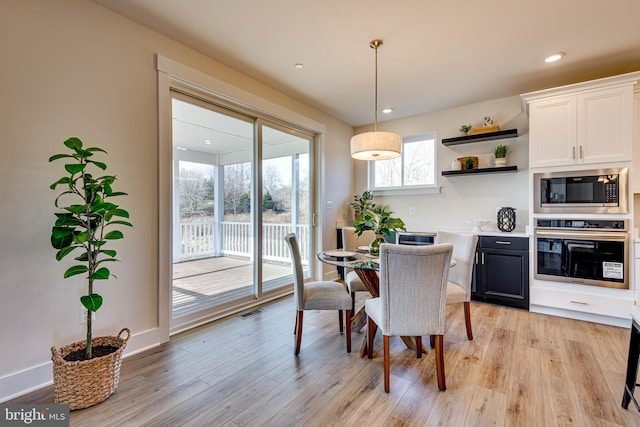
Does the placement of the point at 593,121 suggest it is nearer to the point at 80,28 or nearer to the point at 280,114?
the point at 280,114

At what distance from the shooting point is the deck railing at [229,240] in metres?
3.18

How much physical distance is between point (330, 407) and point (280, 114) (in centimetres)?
319

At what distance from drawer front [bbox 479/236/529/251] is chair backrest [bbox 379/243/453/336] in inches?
83.2

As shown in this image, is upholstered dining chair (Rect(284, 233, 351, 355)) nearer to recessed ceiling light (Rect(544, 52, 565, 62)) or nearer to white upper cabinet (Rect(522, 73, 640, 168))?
white upper cabinet (Rect(522, 73, 640, 168))

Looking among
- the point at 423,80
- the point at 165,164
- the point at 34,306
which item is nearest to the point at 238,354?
the point at 34,306

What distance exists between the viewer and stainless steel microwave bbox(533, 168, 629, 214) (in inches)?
115

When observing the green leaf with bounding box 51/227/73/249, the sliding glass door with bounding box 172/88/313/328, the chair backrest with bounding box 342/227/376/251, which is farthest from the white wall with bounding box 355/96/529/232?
the green leaf with bounding box 51/227/73/249

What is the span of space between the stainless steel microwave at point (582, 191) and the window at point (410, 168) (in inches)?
57.7

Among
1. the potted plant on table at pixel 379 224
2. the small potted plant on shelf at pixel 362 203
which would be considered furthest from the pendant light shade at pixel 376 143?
the small potted plant on shelf at pixel 362 203

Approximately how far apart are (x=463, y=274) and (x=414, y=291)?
114 centimetres

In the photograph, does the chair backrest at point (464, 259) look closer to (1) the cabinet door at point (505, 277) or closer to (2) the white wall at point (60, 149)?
(1) the cabinet door at point (505, 277)

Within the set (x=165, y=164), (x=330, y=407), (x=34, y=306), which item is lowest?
(x=330, y=407)

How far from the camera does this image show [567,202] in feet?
10.5

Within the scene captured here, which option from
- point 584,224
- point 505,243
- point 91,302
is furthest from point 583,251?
point 91,302
